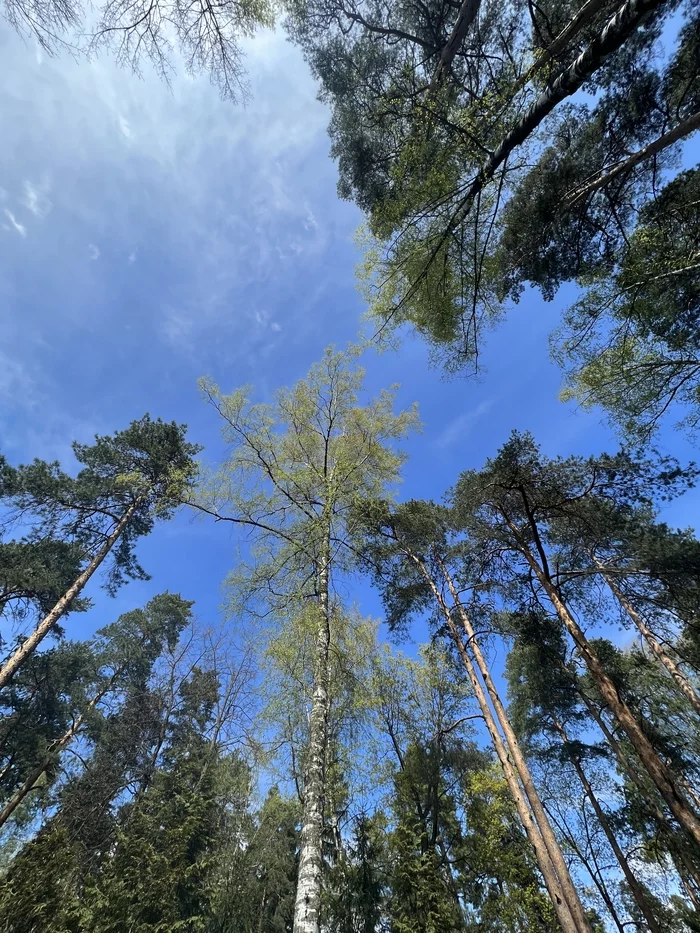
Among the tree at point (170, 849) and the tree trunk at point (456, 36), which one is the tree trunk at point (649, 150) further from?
the tree at point (170, 849)

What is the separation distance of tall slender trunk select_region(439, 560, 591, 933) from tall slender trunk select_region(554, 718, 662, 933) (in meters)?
6.31

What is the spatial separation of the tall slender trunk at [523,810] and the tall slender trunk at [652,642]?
447 cm

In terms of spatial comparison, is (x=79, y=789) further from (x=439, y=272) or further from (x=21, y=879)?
(x=439, y=272)

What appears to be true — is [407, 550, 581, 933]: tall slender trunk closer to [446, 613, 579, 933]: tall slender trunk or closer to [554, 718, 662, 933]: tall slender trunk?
[446, 613, 579, 933]: tall slender trunk

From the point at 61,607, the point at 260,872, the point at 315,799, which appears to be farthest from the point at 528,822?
the point at 61,607

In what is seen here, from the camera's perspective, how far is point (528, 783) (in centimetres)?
808

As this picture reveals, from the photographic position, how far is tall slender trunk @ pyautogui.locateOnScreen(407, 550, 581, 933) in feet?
21.4

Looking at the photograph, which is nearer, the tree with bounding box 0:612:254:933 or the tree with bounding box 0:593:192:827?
the tree with bounding box 0:612:254:933

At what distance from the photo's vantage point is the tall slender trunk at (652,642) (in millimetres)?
10375

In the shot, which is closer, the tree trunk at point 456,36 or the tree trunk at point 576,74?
the tree trunk at point 576,74

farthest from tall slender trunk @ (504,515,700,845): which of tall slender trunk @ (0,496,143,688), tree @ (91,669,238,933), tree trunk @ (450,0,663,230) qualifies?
tall slender trunk @ (0,496,143,688)

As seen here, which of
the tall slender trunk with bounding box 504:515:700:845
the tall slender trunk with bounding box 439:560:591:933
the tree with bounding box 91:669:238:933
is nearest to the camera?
the tall slender trunk with bounding box 504:515:700:845

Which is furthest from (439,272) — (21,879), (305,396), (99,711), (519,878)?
(99,711)

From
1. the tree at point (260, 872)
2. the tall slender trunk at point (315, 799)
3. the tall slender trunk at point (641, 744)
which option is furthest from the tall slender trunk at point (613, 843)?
the tall slender trunk at point (315, 799)
